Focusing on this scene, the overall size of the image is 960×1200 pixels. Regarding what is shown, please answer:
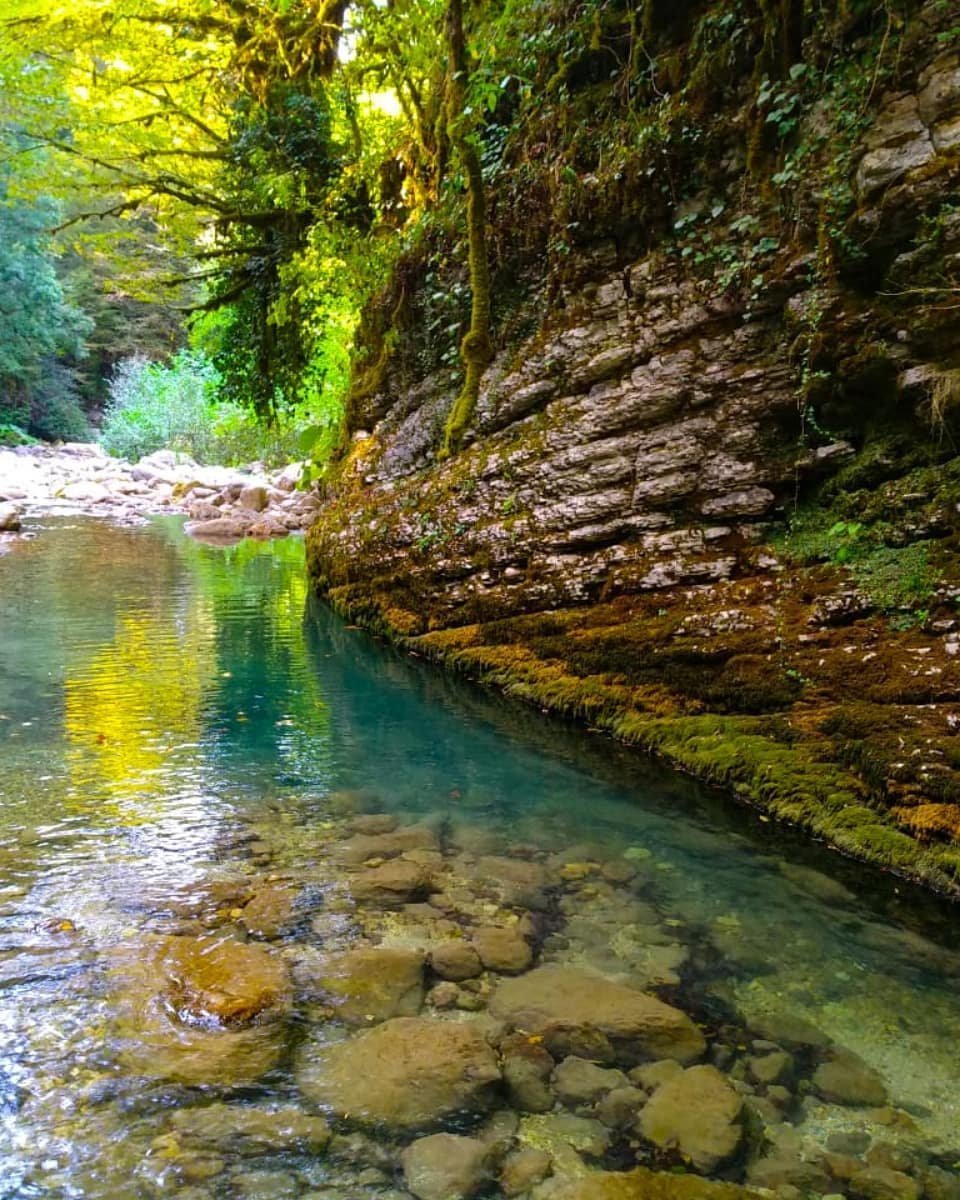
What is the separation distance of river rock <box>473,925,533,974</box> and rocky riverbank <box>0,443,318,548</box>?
1357 cm


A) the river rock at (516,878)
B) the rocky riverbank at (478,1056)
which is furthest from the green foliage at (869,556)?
the river rock at (516,878)

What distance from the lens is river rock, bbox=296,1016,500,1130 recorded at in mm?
2123

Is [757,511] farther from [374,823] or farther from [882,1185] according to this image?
[882,1185]

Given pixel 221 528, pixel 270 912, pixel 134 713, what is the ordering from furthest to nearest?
1. pixel 221 528
2. pixel 134 713
3. pixel 270 912

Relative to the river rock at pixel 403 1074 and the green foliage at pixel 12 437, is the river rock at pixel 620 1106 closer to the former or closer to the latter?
the river rock at pixel 403 1074

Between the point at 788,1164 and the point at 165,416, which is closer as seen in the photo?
the point at 788,1164

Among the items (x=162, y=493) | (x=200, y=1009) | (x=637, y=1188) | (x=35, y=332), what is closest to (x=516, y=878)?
(x=200, y=1009)

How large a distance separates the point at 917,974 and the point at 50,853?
11.2 feet

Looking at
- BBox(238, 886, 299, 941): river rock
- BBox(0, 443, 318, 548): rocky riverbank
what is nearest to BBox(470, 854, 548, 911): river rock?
BBox(238, 886, 299, 941): river rock

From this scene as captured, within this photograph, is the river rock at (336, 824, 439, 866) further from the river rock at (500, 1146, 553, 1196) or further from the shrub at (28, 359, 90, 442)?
the shrub at (28, 359, 90, 442)

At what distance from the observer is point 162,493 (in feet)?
79.6

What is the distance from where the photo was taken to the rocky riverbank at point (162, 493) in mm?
18438

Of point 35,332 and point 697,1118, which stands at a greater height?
point 35,332

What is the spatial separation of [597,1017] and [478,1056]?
0.41 metres
